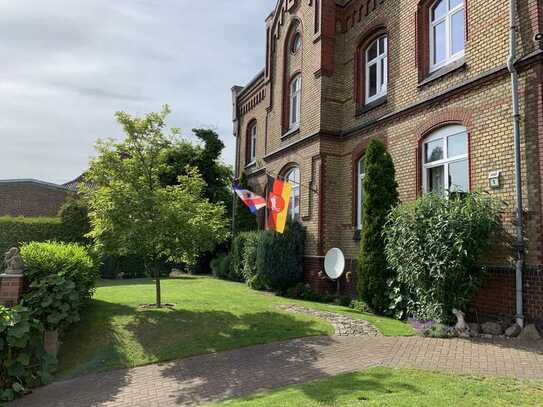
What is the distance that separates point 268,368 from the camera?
21.1ft

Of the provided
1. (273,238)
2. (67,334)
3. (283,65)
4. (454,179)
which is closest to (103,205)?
(67,334)

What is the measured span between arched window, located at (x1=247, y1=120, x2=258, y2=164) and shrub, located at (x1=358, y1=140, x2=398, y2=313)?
1153 centimetres

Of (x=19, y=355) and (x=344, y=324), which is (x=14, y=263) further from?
(x=344, y=324)

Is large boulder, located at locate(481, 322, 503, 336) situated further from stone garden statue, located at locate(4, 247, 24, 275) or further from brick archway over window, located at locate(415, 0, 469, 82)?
stone garden statue, located at locate(4, 247, 24, 275)

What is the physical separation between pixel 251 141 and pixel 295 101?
573cm

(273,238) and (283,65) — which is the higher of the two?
(283,65)

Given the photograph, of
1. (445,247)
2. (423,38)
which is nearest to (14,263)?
(445,247)

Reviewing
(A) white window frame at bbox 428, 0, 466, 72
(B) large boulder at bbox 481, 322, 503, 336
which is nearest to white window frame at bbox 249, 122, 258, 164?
(A) white window frame at bbox 428, 0, 466, 72

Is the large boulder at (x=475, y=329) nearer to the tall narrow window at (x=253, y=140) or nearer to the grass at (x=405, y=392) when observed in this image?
the grass at (x=405, y=392)

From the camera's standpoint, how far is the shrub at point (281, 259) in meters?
13.8

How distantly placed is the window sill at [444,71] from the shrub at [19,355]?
9355 millimetres

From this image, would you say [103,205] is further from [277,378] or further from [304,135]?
[304,135]

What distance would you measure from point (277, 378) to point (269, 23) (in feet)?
54.2

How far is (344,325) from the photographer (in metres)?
8.80
